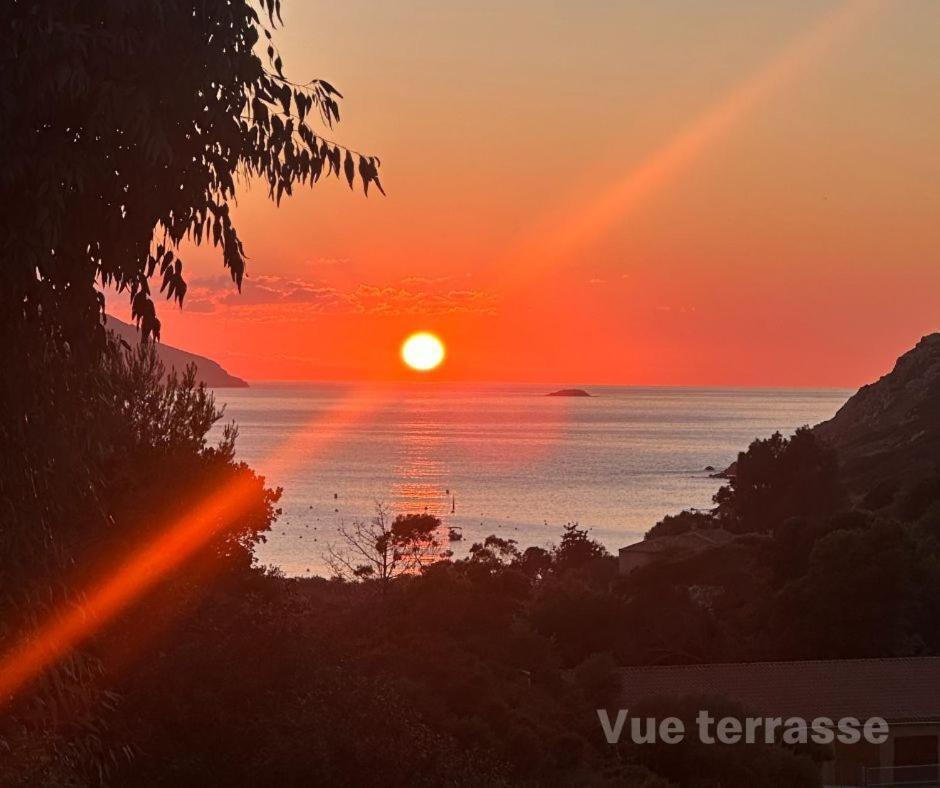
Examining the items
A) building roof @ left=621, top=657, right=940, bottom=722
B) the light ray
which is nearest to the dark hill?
building roof @ left=621, top=657, right=940, bottom=722

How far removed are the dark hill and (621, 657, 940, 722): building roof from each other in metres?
38.7

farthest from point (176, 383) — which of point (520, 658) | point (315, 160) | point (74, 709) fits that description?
point (315, 160)

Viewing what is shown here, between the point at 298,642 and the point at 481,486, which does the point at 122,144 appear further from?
the point at 481,486

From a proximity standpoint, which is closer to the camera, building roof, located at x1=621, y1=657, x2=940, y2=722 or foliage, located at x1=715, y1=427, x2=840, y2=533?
building roof, located at x1=621, y1=657, x2=940, y2=722

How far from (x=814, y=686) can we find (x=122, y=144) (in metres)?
25.9

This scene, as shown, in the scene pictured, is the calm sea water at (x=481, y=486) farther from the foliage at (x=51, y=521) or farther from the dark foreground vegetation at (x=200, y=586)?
the foliage at (x=51, y=521)

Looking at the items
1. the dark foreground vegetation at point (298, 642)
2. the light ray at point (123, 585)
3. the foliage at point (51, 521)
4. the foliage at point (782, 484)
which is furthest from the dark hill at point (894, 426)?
the foliage at point (51, 521)

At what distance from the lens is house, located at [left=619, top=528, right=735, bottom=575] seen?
4762 cm

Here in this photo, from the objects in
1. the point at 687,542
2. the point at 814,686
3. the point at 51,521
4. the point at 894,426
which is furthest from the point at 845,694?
the point at 894,426

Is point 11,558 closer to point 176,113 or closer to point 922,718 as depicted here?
point 176,113

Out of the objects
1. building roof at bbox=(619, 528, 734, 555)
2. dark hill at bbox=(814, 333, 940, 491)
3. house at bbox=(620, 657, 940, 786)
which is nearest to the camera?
house at bbox=(620, 657, 940, 786)

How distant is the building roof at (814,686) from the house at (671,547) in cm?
1705

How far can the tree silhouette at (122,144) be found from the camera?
5.63 meters

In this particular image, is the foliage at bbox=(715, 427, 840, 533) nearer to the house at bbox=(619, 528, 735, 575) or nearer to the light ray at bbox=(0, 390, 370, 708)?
the house at bbox=(619, 528, 735, 575)
